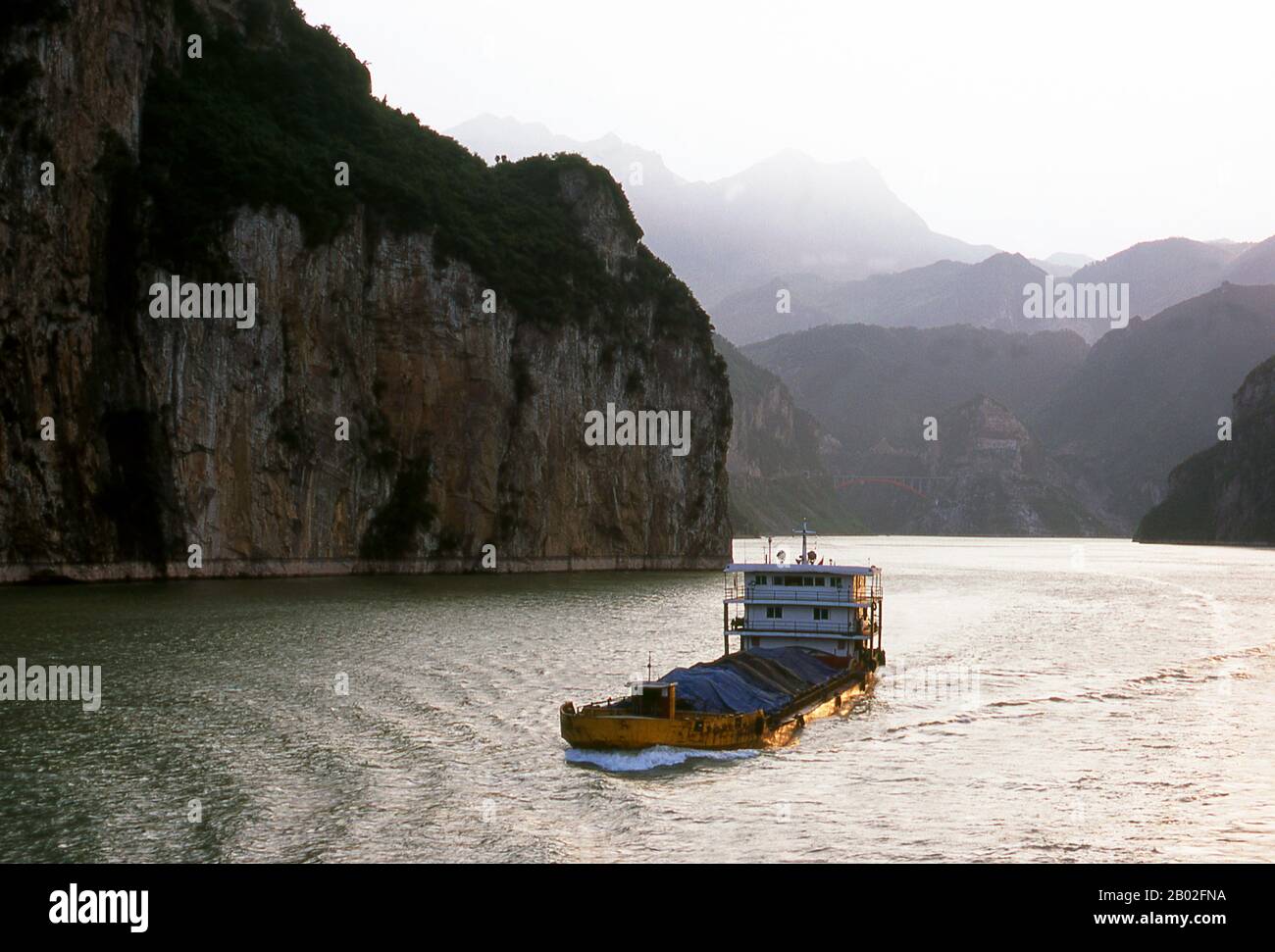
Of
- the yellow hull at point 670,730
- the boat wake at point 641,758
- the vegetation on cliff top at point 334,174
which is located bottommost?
the boat wake at point 641,758

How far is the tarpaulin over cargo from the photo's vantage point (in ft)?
135

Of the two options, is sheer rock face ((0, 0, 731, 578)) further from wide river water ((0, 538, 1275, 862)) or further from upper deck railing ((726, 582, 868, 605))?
upper deck railing ((726, 582, 868, 605))

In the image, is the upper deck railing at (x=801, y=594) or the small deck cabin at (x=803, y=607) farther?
the upper deck railing at (x=801, y=594)

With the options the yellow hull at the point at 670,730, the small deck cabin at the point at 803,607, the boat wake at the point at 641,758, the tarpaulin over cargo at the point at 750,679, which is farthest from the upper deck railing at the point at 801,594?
the boat wake at the point at 641,758

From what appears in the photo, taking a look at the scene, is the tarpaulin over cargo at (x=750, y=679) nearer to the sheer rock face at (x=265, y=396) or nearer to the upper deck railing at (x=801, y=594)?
the upper deck railing at (x=801, y=594)

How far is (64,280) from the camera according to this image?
316 feet

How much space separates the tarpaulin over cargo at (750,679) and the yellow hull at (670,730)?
1.15 m

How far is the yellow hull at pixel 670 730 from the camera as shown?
122 feet

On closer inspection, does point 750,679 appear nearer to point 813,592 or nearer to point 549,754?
point 549,754

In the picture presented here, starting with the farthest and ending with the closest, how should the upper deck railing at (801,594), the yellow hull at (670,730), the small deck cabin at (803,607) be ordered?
the upper deck railing at (801,594)
the small deck cabin at (803,607)
the yellow hull at (670,730)
